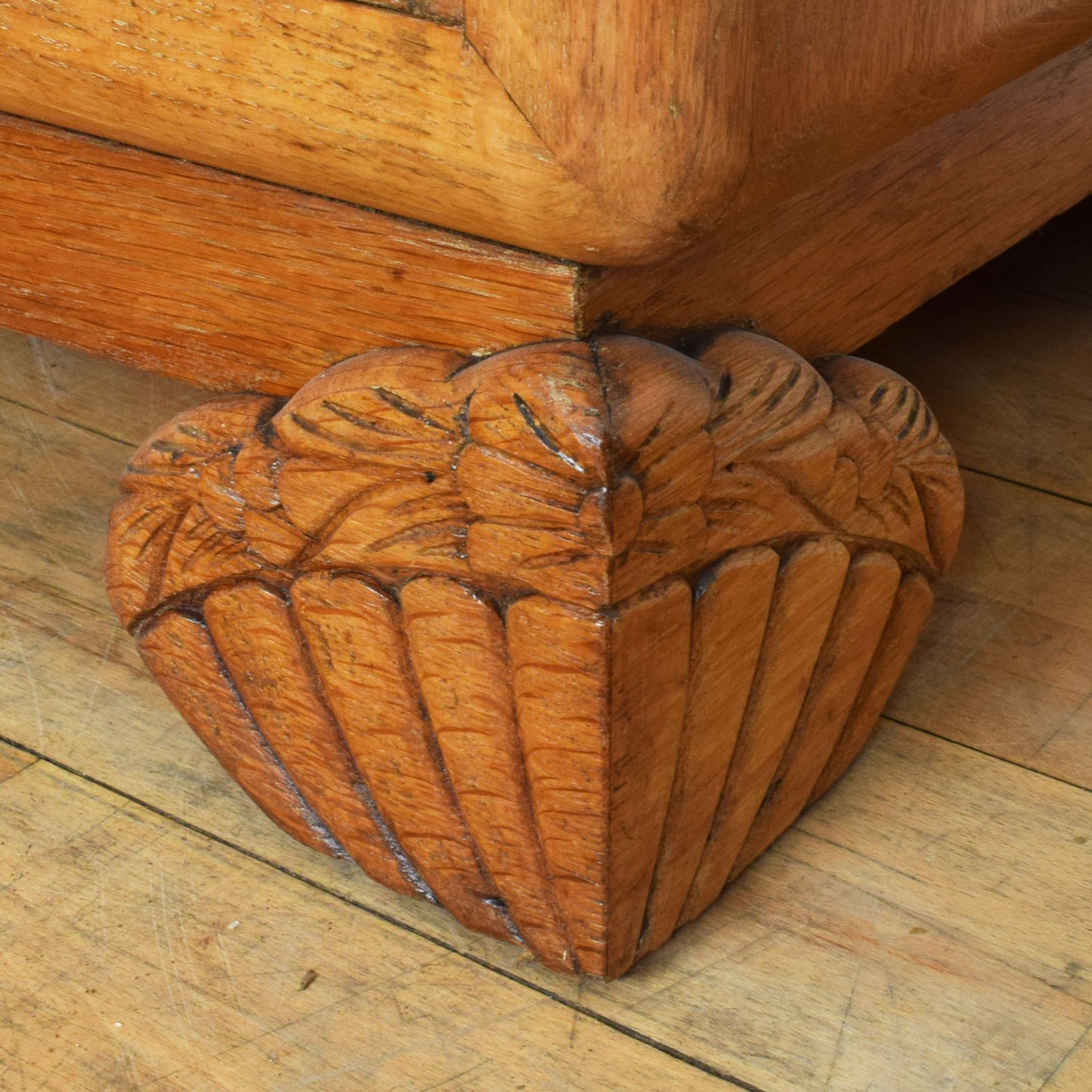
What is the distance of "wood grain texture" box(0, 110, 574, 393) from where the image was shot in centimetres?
77

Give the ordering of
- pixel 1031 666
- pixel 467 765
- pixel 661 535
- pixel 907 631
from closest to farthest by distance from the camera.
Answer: pixel 661 535 → pixel 467 765 → pixel 907 631 → pixel 1031 666

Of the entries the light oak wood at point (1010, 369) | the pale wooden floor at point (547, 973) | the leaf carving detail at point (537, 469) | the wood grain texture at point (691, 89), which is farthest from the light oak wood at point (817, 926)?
the wood grain texture at point (691, 89)

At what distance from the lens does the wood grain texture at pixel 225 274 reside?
30.5 inches

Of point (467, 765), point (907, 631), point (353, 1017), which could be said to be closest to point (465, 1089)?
point (353, 1017)

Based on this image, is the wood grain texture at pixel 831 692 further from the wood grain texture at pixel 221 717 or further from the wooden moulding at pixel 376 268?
the wood grain texture at pixel 221 717

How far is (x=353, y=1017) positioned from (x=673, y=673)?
312 mm

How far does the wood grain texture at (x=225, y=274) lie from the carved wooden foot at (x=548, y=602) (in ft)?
0.09

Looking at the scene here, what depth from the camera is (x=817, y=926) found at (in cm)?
98

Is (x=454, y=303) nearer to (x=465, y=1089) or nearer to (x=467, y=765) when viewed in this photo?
(x=467, y=765)

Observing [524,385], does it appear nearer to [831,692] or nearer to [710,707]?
[710,707]

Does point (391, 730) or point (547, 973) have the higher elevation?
point (391, 730)

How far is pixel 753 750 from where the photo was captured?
37.6 inches

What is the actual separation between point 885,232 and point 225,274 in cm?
45

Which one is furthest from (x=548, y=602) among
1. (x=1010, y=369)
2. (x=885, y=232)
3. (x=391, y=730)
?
(x=1010, y=369)
